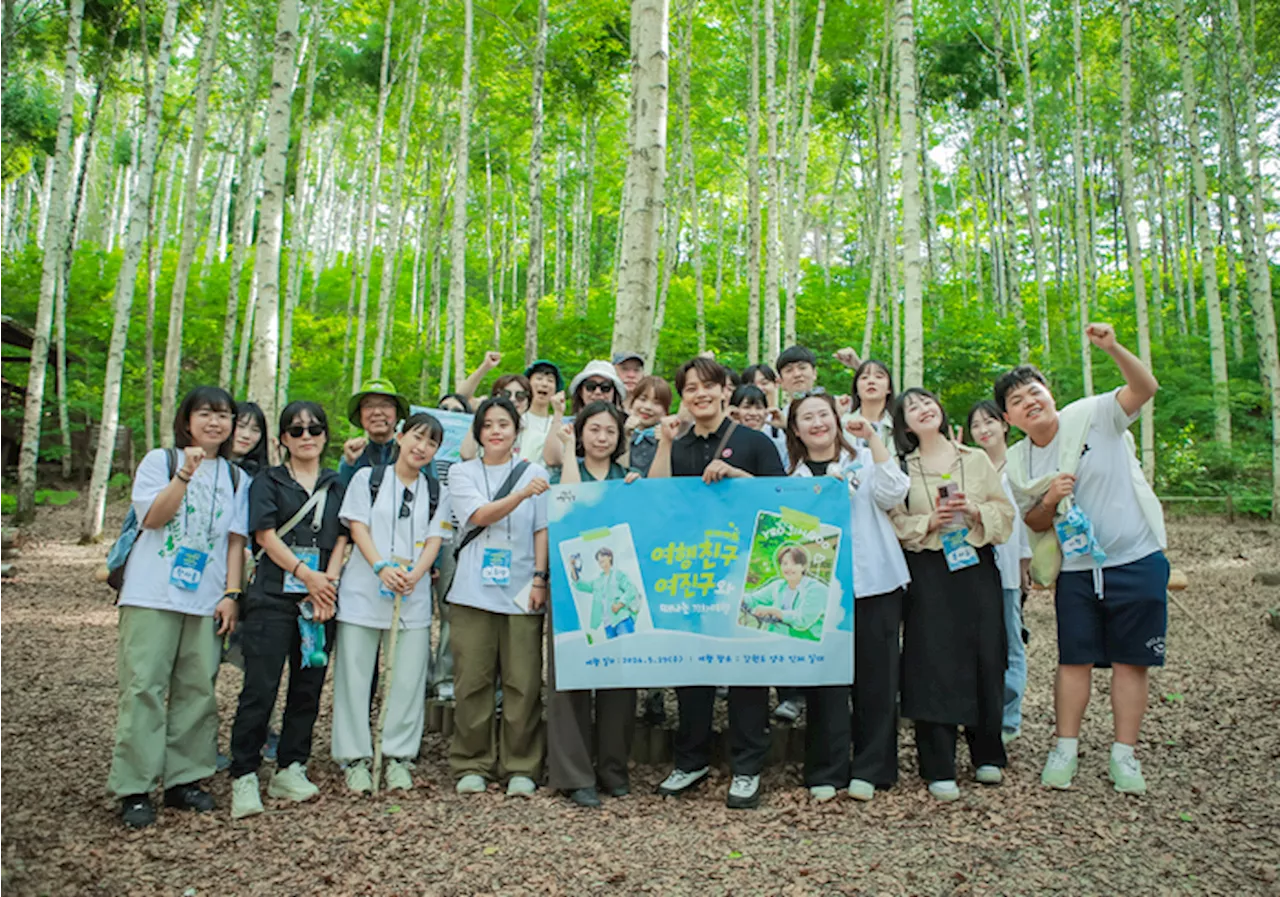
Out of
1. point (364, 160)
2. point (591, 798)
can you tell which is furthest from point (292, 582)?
point (364, 160)

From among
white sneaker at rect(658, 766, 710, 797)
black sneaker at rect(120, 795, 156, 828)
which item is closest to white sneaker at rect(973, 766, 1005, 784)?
white sneaker at rect(658, 766, 710, 797)

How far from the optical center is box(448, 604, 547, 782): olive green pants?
3.84m

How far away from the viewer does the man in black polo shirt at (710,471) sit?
12.0 feet

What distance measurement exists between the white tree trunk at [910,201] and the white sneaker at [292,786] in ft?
20.3

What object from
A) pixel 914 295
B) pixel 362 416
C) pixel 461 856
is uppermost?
pixel 914 295

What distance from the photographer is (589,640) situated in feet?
12.2

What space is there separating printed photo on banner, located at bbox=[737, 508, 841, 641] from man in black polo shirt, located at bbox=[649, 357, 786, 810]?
277mm

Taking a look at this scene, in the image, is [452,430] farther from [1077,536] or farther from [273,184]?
[273,184]

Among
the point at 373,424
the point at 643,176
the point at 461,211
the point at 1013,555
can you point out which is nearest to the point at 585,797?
the point at 373,424

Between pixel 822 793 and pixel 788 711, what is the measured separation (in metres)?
0.74

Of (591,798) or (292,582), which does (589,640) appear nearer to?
(591,798)

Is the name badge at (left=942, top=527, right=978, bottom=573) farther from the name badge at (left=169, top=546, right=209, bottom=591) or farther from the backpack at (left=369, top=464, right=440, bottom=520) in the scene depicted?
the name badge at (left=169, top=546, right=209, bottom=591)

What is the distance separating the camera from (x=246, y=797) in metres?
3.54

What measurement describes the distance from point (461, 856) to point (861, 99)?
19.8m
